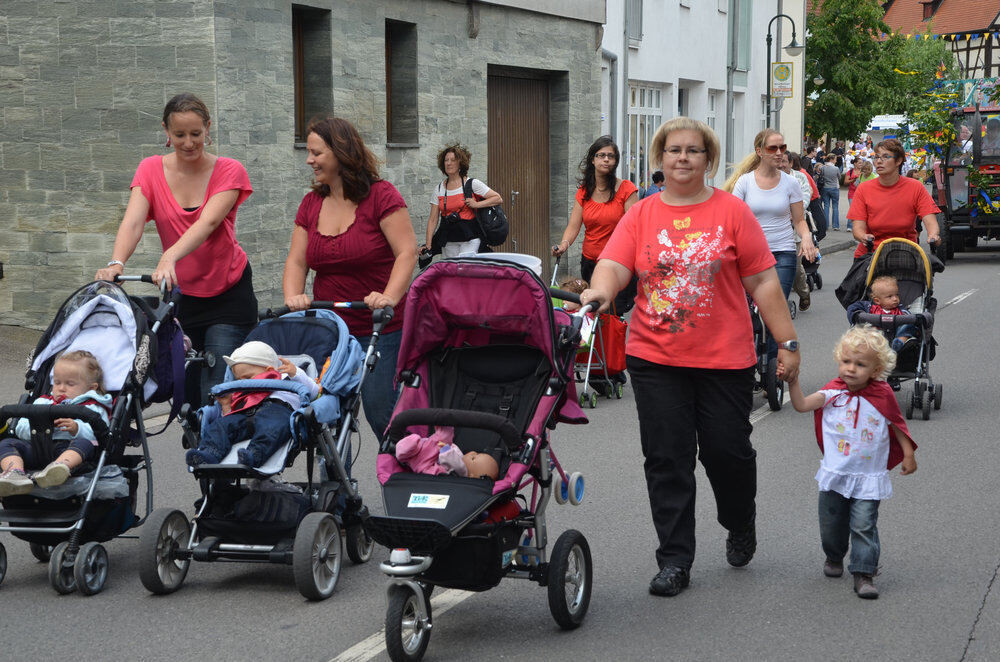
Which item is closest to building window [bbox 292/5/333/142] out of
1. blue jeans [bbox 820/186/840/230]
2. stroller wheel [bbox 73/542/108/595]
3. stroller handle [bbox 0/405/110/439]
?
stroller handle [bbox 0/405/110/439]

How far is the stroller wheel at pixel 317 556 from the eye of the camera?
5484 millimetres

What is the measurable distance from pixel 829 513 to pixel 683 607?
2.49ft

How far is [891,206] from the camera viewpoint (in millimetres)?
10289

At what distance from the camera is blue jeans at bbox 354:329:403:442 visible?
21.3 feet

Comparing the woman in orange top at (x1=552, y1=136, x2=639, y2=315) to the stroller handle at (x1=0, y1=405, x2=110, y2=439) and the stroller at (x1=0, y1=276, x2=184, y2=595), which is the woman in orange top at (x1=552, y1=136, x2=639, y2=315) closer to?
the stroller at (x1=0, y1=276, x2=184, y2=595)

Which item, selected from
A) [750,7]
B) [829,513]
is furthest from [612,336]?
[750,7]

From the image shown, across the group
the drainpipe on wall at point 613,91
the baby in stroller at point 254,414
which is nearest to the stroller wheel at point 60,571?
the baby in stroller at point 254,414

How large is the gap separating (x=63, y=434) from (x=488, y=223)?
26.8ft

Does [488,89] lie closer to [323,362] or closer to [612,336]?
[612,336]

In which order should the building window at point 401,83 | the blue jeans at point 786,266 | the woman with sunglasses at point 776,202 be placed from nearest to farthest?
the woman with sunglasses at point 776,202, the blue jeans at point 786,266, the building window at point 401,83

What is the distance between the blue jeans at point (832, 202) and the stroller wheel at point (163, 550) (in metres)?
28.1

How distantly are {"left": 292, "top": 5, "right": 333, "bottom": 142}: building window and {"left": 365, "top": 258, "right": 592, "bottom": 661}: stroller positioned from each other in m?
9.75

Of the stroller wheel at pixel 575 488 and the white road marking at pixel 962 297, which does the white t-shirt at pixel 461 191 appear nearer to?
the white road marking at pixel 962 297

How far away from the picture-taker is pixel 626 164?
954 inches
